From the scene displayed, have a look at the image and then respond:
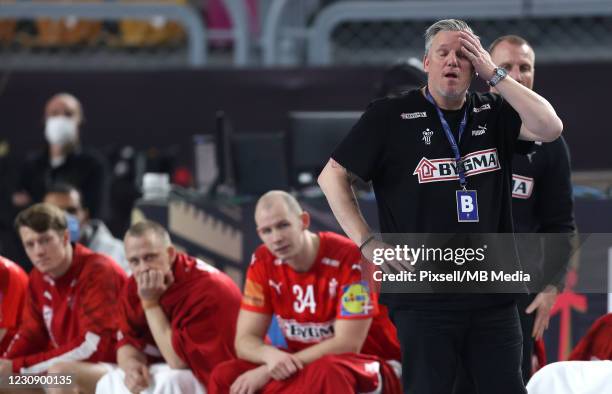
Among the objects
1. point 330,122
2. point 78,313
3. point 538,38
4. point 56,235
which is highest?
point 538,38

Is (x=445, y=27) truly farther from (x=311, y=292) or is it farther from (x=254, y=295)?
(x=254, y=295)

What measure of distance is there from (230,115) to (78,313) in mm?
3443

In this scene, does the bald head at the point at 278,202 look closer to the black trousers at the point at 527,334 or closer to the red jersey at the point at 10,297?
the black trousers at the point at 527,334

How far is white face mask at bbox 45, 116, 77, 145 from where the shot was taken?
662cm

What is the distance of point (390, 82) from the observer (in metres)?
5.59

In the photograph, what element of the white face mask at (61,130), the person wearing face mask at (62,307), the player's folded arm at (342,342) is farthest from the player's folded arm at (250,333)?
the white face mask at (61,130)

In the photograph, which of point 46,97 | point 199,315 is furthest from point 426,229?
point 46,97

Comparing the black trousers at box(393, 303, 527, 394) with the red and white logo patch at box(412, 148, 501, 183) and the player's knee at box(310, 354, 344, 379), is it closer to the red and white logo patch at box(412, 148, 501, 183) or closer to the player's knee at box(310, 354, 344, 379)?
the red and white logo patch at box(412, 148, 501, 183)

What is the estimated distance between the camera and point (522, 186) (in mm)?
3852

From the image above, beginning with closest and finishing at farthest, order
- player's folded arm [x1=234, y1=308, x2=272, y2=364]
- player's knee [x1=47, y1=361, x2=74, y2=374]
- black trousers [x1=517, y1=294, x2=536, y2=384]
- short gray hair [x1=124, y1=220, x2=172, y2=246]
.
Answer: black trousers [x1=517, y1=294, x2=536, y2=384] → player's folded arm [x1=234, y1=308, x2=272, y2=364] → short gray hair [x1=124, y1=220, x2=172, y2=246] → player's knee [x1=47, y1=361, x2=74, y2=374]

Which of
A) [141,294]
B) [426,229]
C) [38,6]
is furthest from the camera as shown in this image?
[38,6]

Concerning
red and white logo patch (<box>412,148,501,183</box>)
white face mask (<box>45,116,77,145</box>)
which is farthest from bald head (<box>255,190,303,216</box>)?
white face mask (<box>45,116,77,145</box>)

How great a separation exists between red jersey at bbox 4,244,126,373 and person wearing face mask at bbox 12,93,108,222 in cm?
164

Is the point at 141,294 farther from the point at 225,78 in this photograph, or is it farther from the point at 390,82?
the point at 225,78
